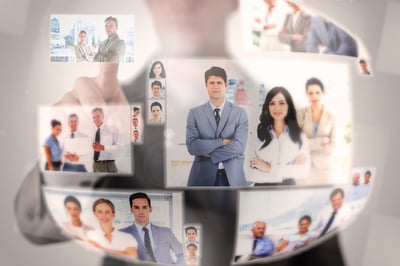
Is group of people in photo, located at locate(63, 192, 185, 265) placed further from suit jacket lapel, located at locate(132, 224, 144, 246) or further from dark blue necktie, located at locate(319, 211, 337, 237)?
dark blue necktie, located at locate(319, 211, 337, 237)

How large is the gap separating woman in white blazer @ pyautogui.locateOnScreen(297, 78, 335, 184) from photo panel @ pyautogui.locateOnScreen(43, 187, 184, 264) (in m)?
0.32

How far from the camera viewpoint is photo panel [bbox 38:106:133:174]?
88 cm

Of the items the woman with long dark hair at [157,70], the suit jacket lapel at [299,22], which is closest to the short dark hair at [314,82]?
the suit jacket lapel at [299,22]

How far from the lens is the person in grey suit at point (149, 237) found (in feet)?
2.93

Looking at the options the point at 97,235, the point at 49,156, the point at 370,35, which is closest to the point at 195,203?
the point at 97,235

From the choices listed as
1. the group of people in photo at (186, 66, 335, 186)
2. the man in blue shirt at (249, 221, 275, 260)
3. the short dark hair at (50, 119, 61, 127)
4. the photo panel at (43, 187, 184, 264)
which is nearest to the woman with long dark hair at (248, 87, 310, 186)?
the group of people in photo at (186, 66, 335, 186)

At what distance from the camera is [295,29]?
885 millimetres

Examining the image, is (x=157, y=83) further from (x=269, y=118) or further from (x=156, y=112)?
(x=269, y=118)

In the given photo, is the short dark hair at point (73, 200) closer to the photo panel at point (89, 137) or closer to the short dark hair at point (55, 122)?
the photo panel at point (89, 137)

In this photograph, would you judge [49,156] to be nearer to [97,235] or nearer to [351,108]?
[97,235]

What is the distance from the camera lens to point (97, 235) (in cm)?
92

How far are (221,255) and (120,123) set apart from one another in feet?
1.29

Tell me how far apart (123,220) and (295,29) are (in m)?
0.60

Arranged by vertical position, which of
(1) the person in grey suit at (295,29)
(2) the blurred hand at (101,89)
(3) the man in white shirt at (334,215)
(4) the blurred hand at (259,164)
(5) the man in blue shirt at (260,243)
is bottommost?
(5) the man in blue shirt at (260,243)
